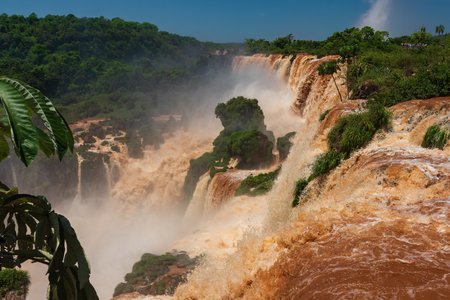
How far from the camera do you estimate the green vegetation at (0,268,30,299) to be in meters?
13.7

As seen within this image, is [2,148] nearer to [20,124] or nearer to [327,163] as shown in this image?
[20,124]

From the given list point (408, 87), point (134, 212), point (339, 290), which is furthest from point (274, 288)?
point (134, 212)

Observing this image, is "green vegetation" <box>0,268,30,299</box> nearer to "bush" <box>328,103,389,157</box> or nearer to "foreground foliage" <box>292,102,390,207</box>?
"foreground foliage" <box>292,102,390,207</box>


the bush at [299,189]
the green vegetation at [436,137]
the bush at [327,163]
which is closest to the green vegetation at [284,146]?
the bush at [299,189]

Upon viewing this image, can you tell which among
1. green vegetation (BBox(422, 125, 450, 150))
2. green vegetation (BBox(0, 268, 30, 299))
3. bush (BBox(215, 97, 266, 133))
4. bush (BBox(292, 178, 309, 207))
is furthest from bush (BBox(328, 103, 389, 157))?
bush (BBox(215, 97, 266, 133))

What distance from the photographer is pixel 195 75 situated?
65812 millimetres

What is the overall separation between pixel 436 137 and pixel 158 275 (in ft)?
31.8

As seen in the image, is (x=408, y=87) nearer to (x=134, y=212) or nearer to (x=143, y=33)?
(x=134, y=212)

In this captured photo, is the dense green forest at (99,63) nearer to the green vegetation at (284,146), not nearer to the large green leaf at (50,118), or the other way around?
the green vegetation at (284,146)

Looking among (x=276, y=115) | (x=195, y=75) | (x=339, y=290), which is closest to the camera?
(x=339, y=290)

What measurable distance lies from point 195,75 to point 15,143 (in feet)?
210

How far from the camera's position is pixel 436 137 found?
10.4 m

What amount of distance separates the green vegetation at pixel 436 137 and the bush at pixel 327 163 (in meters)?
2.48

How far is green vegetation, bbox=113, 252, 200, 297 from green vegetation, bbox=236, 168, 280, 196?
188 inches
